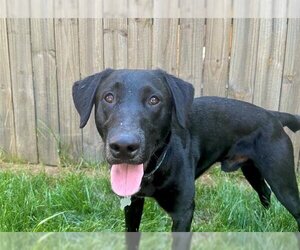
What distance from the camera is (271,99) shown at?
181 inches

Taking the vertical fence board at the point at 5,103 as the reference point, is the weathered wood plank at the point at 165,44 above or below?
above

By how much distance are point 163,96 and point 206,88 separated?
1.67m

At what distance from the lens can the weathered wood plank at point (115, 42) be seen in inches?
177

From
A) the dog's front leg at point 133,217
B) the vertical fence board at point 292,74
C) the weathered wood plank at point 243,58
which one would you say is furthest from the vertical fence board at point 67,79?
the vertical fence board at point 292,74

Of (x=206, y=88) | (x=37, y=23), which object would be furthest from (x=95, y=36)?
(x=206, y=88)

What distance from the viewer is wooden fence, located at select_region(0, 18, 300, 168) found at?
4.47m

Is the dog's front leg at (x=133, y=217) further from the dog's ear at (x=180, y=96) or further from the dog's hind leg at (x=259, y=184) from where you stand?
the dog's hind leg at (x=259, y=184)

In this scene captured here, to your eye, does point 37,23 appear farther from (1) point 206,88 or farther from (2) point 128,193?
(2) point 128,193

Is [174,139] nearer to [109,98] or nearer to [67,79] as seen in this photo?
[109,98]

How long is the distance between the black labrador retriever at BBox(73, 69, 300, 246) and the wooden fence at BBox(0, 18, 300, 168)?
848 millimetres

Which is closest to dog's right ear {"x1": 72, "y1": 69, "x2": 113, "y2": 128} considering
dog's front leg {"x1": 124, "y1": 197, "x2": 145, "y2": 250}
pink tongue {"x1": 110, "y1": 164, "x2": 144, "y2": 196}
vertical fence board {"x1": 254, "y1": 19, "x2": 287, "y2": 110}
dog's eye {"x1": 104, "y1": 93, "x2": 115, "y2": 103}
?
dog's eye {"x1": 104, "y1": 93, "x2": 115, "y2": 103}

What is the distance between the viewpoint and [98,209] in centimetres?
391

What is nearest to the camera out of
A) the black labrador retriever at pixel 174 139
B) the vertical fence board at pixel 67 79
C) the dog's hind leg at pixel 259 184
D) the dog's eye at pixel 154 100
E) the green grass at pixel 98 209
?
the black labrador retriever at pixel 174 139

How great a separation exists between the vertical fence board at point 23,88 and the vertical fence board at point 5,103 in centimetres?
4
